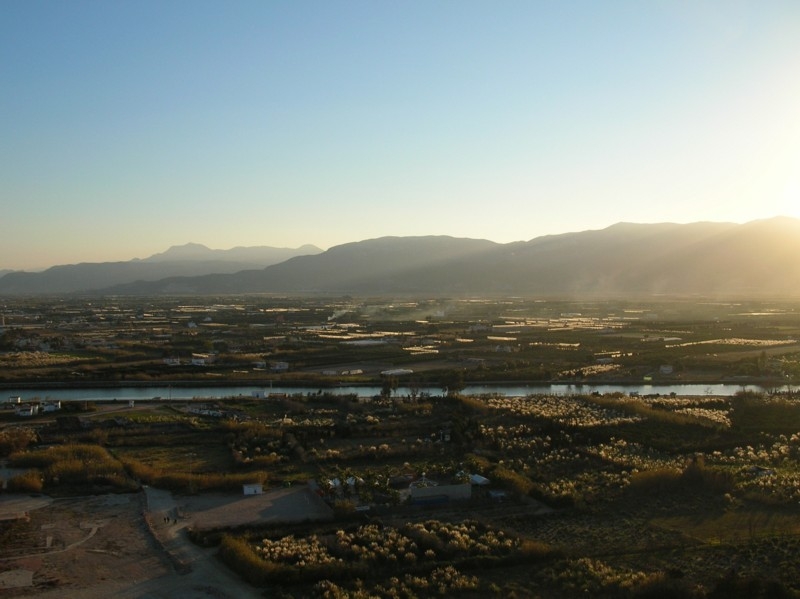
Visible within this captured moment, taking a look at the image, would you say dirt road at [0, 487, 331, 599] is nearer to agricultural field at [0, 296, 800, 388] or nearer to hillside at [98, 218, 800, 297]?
agricultural field at [0, 296, 800, 388]

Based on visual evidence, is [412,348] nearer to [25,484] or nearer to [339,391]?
[339,391]

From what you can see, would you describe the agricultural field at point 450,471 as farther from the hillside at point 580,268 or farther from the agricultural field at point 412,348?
the hillside at point 580,268

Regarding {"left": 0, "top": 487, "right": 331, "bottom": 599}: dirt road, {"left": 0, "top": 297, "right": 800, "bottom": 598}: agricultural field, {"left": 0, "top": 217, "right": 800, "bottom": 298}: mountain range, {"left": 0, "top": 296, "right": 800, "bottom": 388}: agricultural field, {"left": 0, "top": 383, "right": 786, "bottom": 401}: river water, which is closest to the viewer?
{"left": 0, "top": 487, "right": 331, "bottom": 599}: dirt road

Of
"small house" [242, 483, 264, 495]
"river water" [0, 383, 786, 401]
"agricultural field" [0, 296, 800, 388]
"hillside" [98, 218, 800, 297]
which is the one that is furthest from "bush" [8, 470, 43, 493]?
"hillside" [98, 218, 800, 297]

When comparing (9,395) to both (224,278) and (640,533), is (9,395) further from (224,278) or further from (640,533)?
(224,278)

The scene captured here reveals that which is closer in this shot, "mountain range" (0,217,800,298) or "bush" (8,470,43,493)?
"bush" (8,470,43,493)
